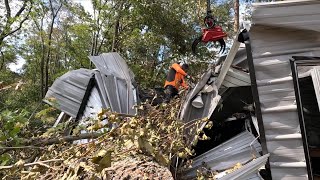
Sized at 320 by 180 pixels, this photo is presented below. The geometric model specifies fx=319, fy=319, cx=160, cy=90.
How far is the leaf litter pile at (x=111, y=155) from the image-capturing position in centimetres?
206

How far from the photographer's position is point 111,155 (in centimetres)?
242

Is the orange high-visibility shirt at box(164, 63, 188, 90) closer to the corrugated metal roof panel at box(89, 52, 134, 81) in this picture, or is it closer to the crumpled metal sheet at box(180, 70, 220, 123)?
the corrugated metal roof panel at box(89, 52, 134, 81)

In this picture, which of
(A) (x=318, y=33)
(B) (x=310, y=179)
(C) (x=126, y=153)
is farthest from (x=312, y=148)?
(C) (x=126, y=153)

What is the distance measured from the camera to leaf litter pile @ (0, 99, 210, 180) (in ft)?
6.77

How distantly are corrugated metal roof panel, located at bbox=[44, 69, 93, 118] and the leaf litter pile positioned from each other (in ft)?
6.45

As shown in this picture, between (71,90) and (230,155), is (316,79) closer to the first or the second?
(230,155)

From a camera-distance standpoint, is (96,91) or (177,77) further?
(177,77)

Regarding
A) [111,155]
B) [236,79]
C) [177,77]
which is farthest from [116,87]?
[111,155]

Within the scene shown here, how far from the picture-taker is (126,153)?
2596 millimetres

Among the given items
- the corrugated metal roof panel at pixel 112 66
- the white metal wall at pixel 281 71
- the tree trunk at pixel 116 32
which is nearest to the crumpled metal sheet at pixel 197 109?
the white metal wall at pixel 281 71

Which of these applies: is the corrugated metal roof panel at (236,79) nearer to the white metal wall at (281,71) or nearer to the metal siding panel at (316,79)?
the white metal wall at (281,71)

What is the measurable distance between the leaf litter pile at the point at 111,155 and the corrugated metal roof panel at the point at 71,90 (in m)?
1.97

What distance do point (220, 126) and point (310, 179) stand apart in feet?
5.95

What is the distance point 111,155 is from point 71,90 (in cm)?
338
